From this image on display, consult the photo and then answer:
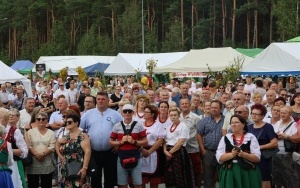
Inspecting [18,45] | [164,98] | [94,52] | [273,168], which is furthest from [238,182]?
[18,45]

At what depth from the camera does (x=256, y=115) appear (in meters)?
9.23

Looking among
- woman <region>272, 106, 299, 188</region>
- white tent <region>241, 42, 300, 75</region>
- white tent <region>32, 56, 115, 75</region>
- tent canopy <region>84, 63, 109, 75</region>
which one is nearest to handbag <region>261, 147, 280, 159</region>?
woman <region>272, 106, 299, 188</region>

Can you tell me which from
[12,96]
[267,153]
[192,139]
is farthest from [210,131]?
[12,96]

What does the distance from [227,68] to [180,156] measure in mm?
13923

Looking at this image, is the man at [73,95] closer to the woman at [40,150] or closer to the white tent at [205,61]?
the white tent at [205,61]

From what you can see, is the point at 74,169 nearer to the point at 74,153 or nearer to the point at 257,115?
the point at 74,153

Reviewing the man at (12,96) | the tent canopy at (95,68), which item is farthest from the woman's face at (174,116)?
the tent canopy at (95,68)

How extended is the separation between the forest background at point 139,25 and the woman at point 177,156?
3200 centimetres

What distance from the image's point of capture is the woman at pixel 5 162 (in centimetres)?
795

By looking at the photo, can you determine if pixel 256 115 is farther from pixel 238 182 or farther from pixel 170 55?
pixel 170 55

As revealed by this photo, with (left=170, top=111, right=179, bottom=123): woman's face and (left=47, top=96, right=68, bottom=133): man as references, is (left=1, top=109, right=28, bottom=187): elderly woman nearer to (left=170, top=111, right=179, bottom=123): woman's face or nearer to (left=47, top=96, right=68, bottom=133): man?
(left=47, top=96, right=68, bottom=133): man

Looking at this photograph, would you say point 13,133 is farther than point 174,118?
No

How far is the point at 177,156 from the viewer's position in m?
9.70

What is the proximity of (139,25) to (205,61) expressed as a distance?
3433 cm
